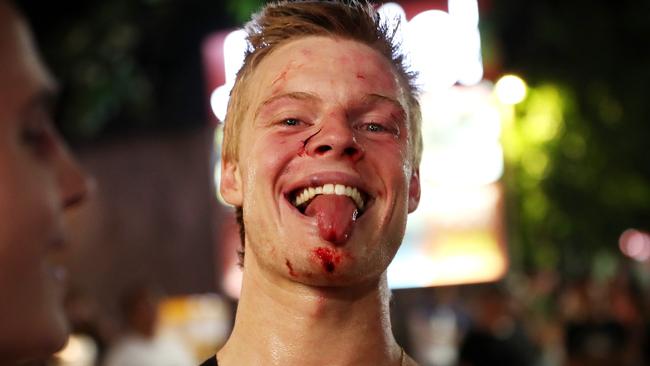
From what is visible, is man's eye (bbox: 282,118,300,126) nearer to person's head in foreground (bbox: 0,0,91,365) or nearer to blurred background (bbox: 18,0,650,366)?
person's head in foreground (bbox: 0,0,91,365)

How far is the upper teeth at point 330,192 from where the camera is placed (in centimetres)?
208

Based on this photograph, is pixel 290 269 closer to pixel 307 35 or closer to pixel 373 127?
pixel 373 127

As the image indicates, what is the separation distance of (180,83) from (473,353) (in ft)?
21.0

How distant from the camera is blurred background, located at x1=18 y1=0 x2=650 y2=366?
1100cm

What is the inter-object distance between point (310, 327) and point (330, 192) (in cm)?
28

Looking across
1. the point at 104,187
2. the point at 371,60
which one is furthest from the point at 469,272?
the point at 371,60

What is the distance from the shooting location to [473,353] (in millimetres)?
7496

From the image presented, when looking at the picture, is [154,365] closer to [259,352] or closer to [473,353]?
[473,353]

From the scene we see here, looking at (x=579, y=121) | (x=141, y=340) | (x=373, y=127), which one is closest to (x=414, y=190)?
(x=373, y=127)

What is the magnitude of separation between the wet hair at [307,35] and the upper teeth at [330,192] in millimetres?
238

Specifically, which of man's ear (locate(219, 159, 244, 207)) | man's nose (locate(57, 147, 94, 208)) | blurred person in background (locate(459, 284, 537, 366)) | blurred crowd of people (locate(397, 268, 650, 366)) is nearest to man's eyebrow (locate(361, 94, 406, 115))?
man's ear (locate(219, 159, 244, 207))

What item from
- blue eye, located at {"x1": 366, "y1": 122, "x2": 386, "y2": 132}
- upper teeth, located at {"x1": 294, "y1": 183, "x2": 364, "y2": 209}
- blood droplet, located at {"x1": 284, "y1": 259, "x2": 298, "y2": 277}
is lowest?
blood droplet, located at {"x1": 284, "y1": 259, "x2": 298, "y2": 277}

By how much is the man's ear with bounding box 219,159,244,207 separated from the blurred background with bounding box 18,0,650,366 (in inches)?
302

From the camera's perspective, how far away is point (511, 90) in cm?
1258
